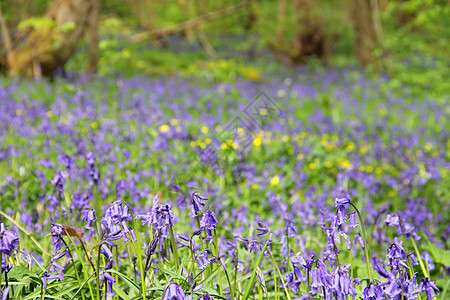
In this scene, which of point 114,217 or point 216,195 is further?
point 216,195

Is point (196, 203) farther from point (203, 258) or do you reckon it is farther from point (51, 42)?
point (51, 42)

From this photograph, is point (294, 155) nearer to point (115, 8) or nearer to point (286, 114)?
point (286, 114)

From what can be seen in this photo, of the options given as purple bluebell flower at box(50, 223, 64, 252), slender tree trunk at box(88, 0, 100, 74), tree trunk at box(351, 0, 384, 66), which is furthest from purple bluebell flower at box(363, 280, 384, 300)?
tree trunk at box(351, 0, 384, 66)

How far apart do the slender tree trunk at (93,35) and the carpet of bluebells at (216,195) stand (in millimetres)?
744

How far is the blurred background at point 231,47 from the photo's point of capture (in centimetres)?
900

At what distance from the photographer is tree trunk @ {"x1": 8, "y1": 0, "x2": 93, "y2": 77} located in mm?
8912

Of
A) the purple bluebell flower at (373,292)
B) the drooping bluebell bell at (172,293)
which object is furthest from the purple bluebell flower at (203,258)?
the purple bluebell flower at (373,292)

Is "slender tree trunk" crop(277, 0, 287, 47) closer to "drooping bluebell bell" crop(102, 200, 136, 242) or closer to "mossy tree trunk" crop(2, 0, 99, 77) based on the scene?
"mossy tree trunk" crop(2, 0, 99, 77)

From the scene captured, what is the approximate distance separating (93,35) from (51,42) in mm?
868

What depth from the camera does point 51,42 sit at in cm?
898

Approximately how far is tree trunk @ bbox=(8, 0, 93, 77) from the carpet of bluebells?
0.64 m

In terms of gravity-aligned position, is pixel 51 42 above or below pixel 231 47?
above

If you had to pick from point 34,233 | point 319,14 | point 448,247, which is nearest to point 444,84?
point 319,14

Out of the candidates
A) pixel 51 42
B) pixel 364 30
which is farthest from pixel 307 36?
pixel 51 42
